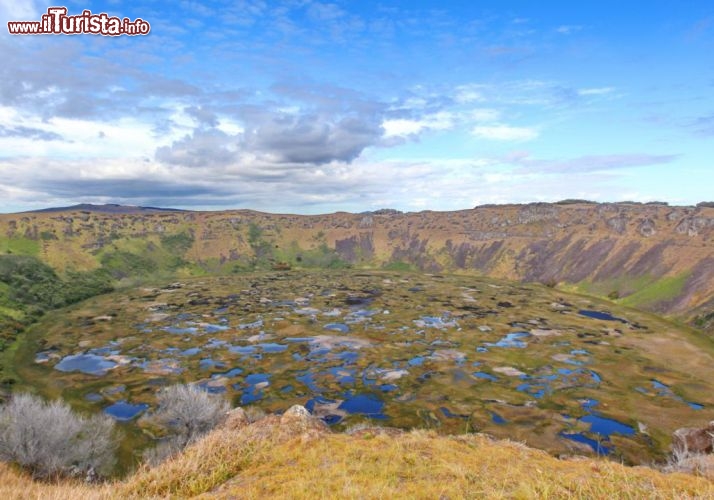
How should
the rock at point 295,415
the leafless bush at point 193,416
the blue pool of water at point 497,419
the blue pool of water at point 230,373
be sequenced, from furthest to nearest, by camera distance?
the blue pool of water at point 230,373
the blue pool of water at point 497,419
the leafless bush at point 193,416
the rock at point 295,415

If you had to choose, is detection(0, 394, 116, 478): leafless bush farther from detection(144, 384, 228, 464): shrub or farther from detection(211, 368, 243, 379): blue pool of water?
detection(211, 368, 243, 379): blue pool of water

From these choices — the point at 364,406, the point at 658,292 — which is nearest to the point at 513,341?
the point at 364,406

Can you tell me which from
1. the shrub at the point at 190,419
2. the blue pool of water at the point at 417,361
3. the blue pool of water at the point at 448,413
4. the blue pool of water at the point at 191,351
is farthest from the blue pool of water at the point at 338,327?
the shrub at the point at 190,419

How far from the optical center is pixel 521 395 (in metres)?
83.1

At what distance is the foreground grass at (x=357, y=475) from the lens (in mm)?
19000

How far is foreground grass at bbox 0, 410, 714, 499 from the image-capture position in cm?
1900

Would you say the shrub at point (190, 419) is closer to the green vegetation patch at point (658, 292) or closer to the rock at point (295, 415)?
the rock at point (295, 415)

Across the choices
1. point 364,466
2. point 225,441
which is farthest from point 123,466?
point 364,466

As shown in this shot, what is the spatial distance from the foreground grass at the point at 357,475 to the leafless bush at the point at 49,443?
6.92 meters

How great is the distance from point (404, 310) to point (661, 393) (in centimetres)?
9095

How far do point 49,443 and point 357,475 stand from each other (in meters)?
40.1

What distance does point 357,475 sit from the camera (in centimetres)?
2369

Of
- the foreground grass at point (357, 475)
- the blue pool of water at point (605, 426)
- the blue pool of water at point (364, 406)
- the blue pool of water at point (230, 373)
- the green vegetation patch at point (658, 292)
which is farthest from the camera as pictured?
the green vegetation patch at point (658, 292)

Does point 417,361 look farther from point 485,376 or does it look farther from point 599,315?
point 599,315
